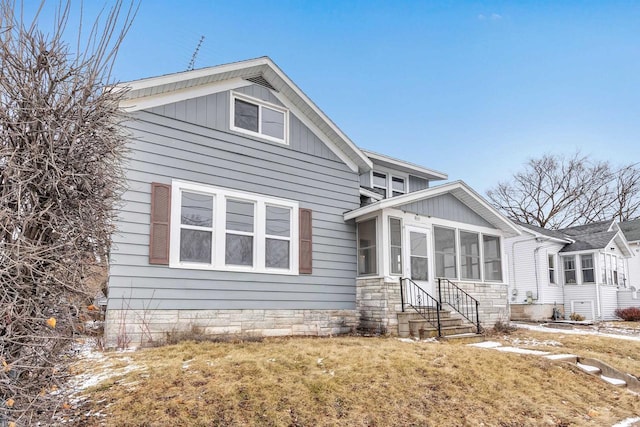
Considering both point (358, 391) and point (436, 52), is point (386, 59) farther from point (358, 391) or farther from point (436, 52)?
point (358, 391)

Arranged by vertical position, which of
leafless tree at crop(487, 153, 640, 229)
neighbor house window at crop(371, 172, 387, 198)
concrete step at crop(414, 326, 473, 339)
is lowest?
concrete step at crop(414, 326, 473, 339)

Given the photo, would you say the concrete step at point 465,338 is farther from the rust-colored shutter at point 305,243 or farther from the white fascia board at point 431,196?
the rust-colored shutter at point 305,243

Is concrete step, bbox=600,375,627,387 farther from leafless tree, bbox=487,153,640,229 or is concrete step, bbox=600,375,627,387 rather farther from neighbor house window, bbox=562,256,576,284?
leafless tree, bbox=487,153,640,229

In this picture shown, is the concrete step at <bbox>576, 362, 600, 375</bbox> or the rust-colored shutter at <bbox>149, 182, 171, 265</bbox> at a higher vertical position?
the rust-colored shutter at <bbox>149, 182, 171, 265</bbox>

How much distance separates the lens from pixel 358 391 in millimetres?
5078

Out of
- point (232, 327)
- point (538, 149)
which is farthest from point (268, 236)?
point (538, 149)

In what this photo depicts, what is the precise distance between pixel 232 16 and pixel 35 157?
1099cm

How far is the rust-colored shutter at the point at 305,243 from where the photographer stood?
31.3 feet

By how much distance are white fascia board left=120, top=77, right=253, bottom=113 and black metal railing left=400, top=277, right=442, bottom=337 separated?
5.54 meters

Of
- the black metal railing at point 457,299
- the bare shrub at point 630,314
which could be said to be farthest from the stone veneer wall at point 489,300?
the bare shrub at point 630,314

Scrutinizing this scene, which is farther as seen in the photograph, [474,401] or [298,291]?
[298,291]

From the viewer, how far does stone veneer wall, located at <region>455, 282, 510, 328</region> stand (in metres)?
11.8

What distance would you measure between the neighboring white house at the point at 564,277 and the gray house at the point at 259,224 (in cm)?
715

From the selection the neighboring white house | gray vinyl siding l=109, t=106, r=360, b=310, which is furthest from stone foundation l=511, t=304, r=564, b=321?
gray vinyl siding l=109, t=106, r=360, b=310
